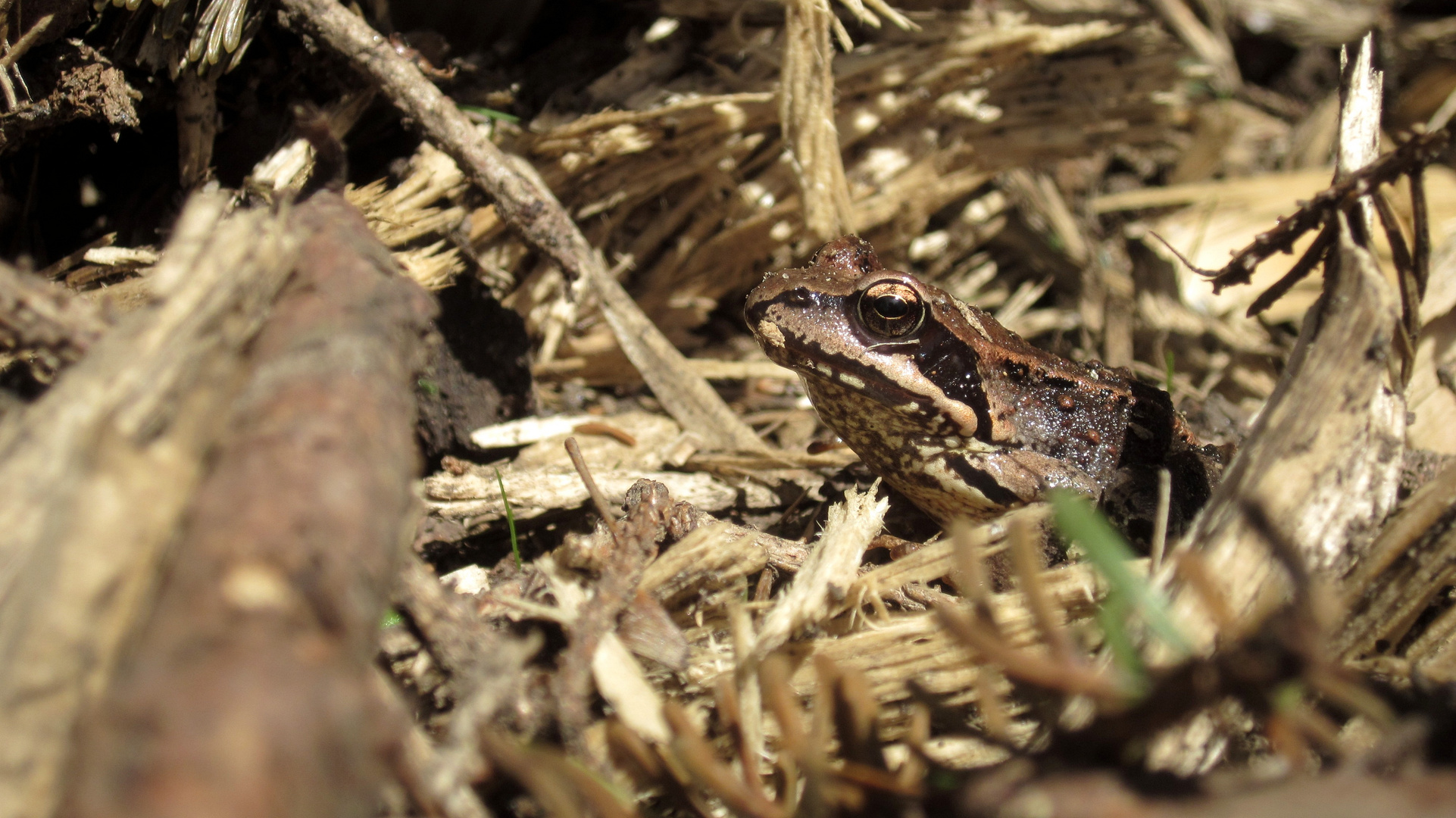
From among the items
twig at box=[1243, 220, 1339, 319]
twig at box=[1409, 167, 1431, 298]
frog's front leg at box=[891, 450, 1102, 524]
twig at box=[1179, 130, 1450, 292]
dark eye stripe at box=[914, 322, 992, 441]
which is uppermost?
twig at box=[1179, 130, 1450, 292]

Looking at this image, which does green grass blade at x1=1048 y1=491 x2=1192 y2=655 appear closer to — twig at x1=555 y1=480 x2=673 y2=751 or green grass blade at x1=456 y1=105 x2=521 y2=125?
twig at x1=555 y1=480 x2=673 y2=751

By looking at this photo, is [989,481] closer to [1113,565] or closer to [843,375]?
[843,375]

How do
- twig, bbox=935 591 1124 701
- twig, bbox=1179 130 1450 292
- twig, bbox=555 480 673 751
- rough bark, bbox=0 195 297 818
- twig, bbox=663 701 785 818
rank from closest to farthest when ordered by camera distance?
rough bark, bbox=0 195 297 818 < twig, bbox=935 591 1124 701 < twig, bbox=663 701 785 818 < twig, bbox=555 480 673 751 < twig, bbox=1179 130 1450 292

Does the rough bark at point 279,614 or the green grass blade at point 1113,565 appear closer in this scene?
the rough bark at point 279,614

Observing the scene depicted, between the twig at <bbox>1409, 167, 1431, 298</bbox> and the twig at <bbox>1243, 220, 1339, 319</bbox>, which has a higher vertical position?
the twig at <bbox>1243, 220, 1339, 319</bbox>

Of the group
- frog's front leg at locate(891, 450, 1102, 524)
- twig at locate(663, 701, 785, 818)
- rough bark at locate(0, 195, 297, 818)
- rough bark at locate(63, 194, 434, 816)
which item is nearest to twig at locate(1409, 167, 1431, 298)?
frog's front leg at locate(891, 450, 1102, 524)

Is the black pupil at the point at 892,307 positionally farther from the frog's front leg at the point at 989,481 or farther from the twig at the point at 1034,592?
the twig at the point at 1034,592

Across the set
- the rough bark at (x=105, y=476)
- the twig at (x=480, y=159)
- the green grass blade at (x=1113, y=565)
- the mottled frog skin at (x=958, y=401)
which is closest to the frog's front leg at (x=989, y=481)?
the mottled frog skin at (x=958, y=401)
